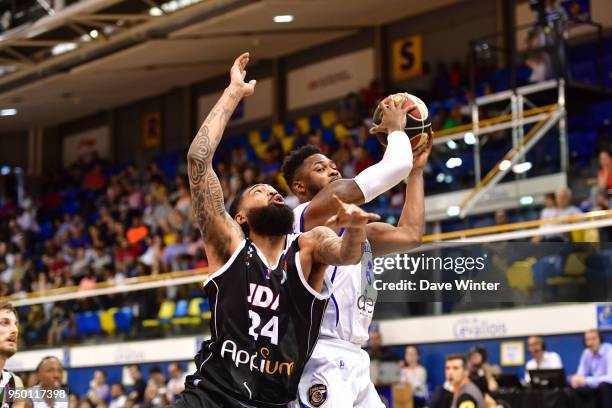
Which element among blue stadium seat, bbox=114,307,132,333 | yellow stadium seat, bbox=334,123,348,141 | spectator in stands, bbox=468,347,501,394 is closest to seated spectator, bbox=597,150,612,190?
spectator in stands, bbox=468,347,501,394

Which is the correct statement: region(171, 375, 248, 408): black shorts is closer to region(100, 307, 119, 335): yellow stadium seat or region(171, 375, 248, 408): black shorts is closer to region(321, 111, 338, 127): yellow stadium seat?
region(100, 307, 119, 335): yellow stadium seat

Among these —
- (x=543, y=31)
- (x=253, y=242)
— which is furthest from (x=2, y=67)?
(x=253, y=242)

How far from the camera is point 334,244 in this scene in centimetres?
491

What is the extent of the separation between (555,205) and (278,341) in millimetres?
8870

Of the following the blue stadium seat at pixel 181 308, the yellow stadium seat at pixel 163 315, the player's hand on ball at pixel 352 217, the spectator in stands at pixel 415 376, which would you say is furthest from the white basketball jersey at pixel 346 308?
the yellow stadium seat at pixel 163 315

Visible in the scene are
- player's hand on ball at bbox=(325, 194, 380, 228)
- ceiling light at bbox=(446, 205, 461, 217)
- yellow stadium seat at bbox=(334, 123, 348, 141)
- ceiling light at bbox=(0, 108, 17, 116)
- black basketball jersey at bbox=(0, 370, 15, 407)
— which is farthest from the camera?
ceiling light at bbox=(0, 108, 17, 116)

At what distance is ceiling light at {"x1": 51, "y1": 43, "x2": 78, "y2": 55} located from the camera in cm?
2238

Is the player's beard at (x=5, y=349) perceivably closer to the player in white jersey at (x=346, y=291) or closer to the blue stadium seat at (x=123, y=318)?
the player in white jersey at (x=346, y=291)

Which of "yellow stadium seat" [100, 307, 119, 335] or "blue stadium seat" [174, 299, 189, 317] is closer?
"blue stadium seat" [174, 299, 189, 317]

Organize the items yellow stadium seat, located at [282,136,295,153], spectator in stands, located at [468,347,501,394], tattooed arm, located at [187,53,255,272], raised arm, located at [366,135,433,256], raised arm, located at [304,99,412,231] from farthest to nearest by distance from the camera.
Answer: yellow stadium seat, located at [282,136,295,153] → spectator in stands, located at [468,347,501,394] → raised arm, located at [366,135,433,256] → raised arm, located at [304,99,412,231] → tattooed arm, located at [187,53,255,272]

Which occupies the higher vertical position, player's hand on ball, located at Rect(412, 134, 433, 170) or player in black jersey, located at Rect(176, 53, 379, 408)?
player's hand on ball, located at Rect(412, 134, 433, 170)

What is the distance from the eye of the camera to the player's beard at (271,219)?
201 inches

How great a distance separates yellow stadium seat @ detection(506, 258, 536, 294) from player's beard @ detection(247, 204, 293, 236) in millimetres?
3505

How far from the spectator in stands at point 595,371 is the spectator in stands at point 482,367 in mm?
890
